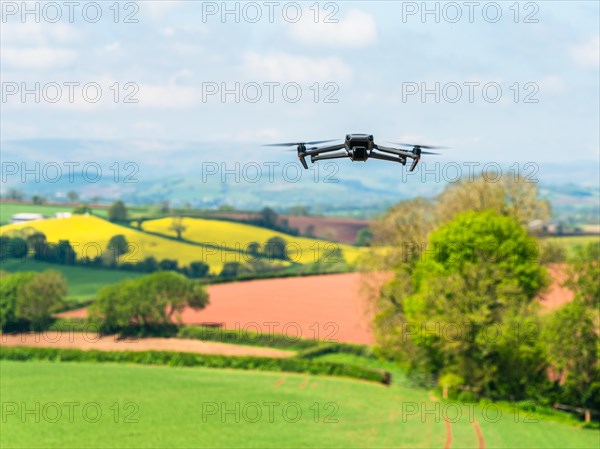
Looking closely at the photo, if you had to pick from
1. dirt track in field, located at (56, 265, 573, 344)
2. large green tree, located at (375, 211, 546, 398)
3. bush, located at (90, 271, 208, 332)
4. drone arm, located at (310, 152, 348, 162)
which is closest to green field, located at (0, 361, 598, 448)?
large green tree, located at (375, 211, 546, 398)

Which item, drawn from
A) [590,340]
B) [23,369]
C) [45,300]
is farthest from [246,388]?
[45,300]

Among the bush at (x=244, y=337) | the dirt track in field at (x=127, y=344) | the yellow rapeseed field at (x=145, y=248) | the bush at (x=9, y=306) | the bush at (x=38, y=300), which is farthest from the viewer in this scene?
the yellow rapeseed field at (x=145, y=248)

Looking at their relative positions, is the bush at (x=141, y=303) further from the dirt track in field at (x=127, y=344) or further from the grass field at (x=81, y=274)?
the grass field at (x=81, y=274)

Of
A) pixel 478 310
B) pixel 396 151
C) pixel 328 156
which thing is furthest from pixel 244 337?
pixel 396 151

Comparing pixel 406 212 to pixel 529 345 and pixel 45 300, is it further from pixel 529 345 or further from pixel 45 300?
pixel 45 300

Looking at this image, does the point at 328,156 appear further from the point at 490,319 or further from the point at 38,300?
the point at 38,300

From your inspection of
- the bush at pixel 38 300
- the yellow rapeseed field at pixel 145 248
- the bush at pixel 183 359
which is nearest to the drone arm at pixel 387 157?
the bush at pixel 183 359

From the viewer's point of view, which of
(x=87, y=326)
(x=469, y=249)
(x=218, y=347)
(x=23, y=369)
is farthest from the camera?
(x=87, y=326)
